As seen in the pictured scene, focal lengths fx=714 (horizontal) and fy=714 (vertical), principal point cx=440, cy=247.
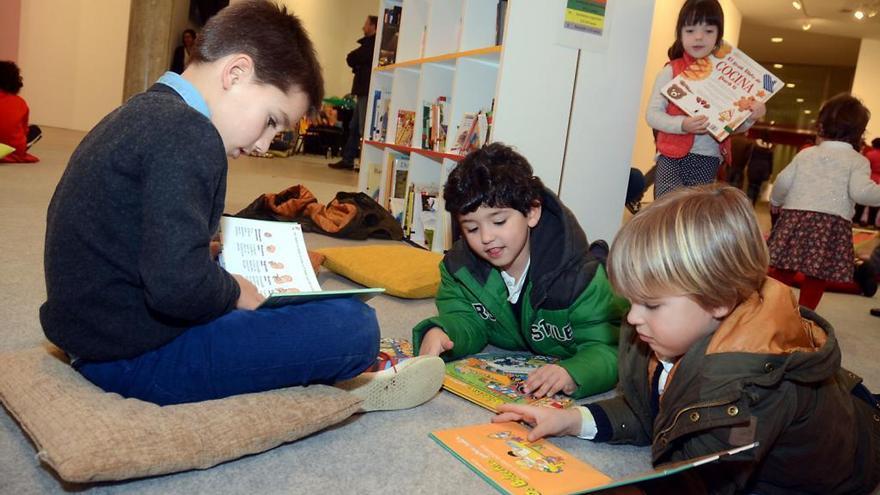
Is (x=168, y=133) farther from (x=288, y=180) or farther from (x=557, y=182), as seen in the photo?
(x=288, y=180)

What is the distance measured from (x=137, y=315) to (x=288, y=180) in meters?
4.89

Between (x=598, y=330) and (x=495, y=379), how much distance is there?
29 cm

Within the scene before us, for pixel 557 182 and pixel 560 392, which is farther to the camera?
pixel 557 182

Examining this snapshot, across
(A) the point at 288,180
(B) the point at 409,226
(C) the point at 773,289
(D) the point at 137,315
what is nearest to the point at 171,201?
(D) the point at 137,315

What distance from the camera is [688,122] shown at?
→ 9.18 feet

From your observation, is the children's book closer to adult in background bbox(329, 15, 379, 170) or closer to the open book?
the open book

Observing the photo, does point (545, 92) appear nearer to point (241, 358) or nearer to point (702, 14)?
point (702, 14)

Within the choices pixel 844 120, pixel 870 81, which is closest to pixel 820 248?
pixel 844 120

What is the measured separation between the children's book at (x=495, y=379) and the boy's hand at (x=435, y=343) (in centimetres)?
7

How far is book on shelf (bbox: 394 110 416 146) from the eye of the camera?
4297mm

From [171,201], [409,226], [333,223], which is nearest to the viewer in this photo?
[171,201]

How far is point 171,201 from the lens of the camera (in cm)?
105

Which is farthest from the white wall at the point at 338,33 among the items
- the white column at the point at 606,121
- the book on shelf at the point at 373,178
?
the white column at the point at 606,121

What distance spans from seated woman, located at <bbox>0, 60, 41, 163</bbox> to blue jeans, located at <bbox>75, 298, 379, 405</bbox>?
4210 millimetres
